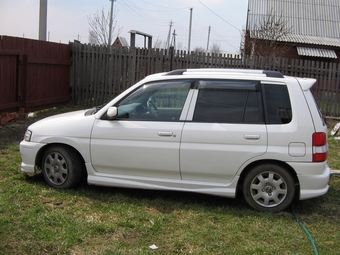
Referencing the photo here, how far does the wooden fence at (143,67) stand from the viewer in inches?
528

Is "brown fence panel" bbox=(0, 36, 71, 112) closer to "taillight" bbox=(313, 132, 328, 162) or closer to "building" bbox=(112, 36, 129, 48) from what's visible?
"taillight" bbox=(313, 132, 328, 162)

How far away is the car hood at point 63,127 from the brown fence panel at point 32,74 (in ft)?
16.2

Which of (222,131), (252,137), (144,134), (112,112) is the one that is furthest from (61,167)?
(252,137)

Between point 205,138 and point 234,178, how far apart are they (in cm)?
61

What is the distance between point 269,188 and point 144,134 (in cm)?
168

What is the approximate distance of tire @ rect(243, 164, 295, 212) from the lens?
16.2 ft

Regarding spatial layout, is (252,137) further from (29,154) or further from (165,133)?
(29,154)

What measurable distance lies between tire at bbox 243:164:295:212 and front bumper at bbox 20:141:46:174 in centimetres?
280

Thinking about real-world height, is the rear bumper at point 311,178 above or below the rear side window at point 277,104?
below

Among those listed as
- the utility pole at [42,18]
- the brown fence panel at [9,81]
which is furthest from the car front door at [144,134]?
the utility pole at [42,18]

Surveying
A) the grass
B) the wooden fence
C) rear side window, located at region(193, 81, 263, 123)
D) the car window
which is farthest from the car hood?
the wooden fence

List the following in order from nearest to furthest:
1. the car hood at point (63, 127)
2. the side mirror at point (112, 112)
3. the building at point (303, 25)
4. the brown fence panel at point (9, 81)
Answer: the side mirror at point (112, 112) < the car hood at point (63, 127) < the brown fence panel at point (9, 81) < the building at point (303, 25)

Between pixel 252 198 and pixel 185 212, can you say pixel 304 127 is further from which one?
pixel 185 212

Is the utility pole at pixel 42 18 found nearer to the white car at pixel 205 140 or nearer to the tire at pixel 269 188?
the white car at pixel 205 140
